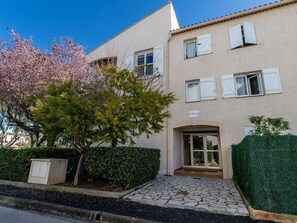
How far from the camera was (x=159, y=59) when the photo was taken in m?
11.4

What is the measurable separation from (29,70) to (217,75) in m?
10.4

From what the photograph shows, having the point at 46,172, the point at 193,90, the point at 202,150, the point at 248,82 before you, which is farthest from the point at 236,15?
the point at 46,172

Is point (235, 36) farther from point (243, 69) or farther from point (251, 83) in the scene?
point (251, 83)

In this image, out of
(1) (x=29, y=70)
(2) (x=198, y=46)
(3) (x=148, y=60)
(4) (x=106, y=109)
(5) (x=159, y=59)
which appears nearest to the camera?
(4) (x=106, y=109)

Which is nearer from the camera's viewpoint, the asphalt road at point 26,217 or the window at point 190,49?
the asphalt road at point 26,217

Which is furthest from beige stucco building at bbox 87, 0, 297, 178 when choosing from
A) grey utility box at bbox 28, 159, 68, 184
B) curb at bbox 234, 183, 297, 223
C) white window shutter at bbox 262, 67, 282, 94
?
curb at bbox 234, 183, 297, 223

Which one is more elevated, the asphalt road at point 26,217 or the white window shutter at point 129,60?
the white window shutter at point 129,60

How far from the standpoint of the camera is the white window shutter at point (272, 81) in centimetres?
845

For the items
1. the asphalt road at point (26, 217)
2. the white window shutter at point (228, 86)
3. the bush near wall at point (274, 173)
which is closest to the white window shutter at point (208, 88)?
the white window shutter at point (228, 86)

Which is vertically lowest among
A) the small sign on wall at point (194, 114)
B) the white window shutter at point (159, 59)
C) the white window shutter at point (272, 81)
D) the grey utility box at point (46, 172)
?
the grey utility box at point (46, 172)

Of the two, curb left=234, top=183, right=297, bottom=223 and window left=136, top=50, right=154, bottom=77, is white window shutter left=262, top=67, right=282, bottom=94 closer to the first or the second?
window left=136, top=50, right=154, bottom=77

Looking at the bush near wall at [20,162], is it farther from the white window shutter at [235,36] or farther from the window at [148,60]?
the white window shutter at [235,36]

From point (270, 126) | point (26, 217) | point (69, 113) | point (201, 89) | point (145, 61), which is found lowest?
point (26, 217)

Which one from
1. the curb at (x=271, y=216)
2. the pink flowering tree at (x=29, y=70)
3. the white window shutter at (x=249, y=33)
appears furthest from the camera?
the white window shutter at (x=249, y=33)
